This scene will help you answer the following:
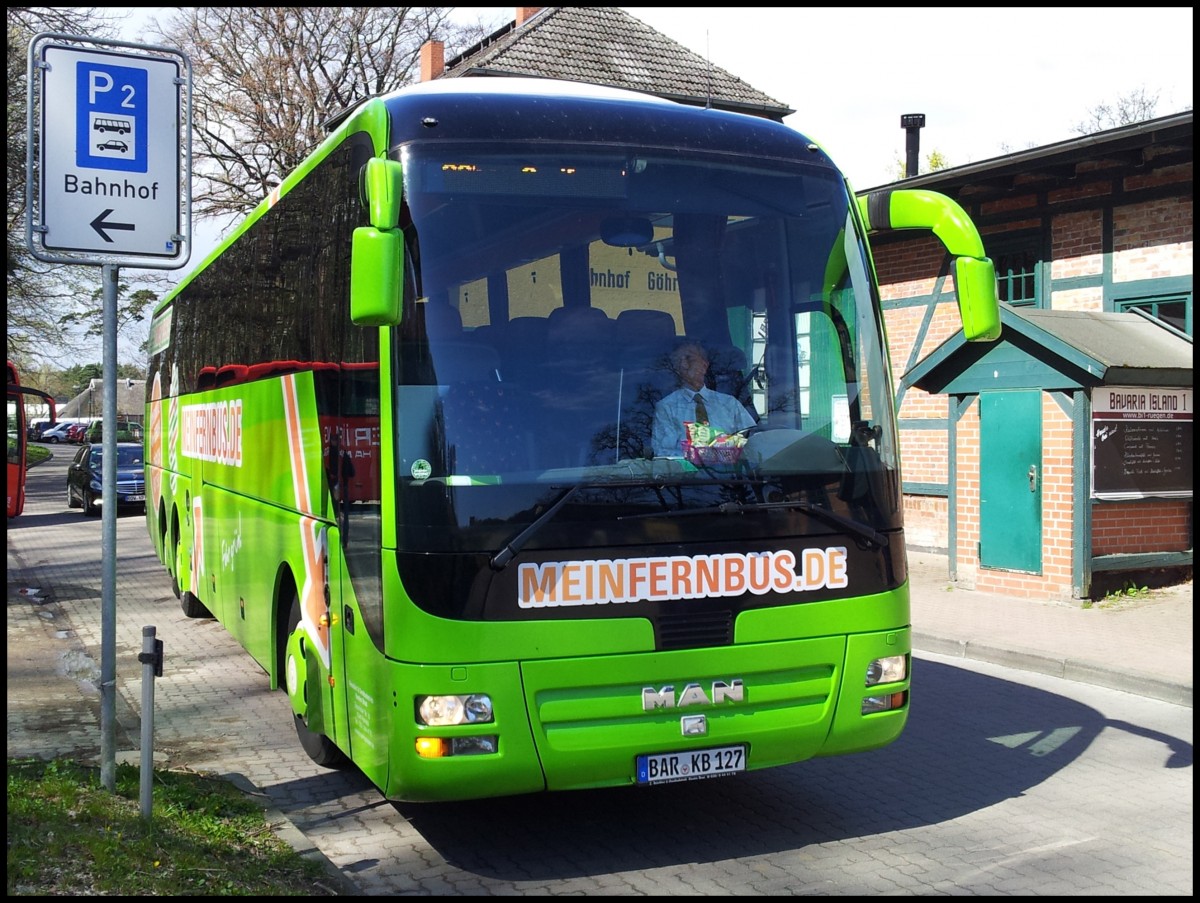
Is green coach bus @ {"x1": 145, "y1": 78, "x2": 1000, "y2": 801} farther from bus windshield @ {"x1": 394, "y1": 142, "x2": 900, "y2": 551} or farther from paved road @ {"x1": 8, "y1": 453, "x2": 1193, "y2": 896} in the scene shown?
paved road @ {"x1": 8, "y1": 453, "x2": 1193, "y2": 896}

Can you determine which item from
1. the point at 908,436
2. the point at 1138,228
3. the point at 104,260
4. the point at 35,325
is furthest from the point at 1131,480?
the point at 35,325

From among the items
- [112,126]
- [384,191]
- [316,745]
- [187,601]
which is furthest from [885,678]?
[187,601]

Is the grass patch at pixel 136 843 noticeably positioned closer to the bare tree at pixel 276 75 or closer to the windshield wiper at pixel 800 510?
the windshield wiper at pixel 800 510

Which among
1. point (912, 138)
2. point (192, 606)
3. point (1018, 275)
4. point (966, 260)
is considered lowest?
point (192, 606)

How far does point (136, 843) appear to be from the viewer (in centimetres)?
483

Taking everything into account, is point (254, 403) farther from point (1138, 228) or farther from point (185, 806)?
point (1138, 228)

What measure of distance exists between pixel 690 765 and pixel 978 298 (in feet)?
7.92

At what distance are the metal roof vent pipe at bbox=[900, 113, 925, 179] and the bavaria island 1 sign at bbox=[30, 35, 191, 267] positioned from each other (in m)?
18.6

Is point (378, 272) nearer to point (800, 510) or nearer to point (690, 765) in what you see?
point (800, 510)

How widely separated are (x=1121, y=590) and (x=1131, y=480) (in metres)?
1.13

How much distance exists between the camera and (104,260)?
5.52m

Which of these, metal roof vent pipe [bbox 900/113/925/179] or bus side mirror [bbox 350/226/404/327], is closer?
bus side mirror [bbox 350/226/404/327]

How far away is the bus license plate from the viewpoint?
16.8 ft

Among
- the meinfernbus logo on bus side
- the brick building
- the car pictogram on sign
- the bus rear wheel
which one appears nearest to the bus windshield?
the meinfernbus logo on bus side
